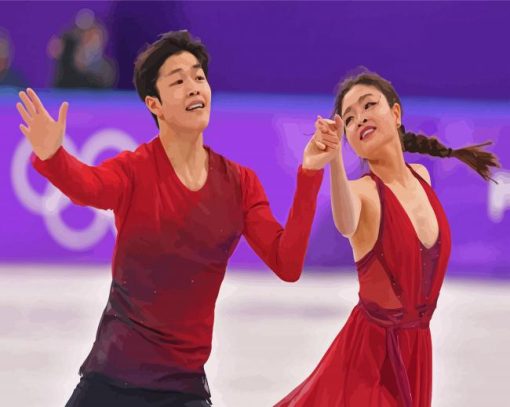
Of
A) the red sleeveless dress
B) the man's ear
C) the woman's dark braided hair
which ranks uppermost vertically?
the woman's dark braided hair

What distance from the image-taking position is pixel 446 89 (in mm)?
10789

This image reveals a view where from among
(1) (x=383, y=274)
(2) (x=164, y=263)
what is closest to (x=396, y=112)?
(1) (x=383, y=274)

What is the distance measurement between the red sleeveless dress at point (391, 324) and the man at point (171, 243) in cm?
34

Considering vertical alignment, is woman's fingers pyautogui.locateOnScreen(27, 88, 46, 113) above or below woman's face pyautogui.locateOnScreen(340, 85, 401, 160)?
below

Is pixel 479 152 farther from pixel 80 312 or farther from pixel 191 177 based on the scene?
pixel 80 312

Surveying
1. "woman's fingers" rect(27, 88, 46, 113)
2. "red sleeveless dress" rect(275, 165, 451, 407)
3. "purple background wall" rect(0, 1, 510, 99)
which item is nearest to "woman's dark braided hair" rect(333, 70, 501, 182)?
"red sleeveless dress" rect(275, 165, 451, 407)

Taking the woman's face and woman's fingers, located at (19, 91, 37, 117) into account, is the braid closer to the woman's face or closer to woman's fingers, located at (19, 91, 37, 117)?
the woman's face

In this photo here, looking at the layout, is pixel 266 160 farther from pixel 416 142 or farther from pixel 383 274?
pixel 383 274

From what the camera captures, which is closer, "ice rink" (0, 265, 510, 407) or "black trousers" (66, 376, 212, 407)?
"black trousers" (66, 376, 212, 407)

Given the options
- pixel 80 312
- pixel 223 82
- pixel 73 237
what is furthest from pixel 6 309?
pixel 223 82

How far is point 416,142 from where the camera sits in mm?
3305

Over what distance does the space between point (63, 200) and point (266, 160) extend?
137cm

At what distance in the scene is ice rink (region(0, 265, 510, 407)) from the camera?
4.43m

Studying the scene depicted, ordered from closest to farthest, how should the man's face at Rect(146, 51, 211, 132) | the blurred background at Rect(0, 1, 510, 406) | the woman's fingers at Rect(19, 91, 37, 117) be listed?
1. the woman's fingers at Rect(19, 91, 37, 117)
2. the man's face at Rect(146, 51, 211, 132)
3. the blurred background at Rect(0, 1, 510, 406)
